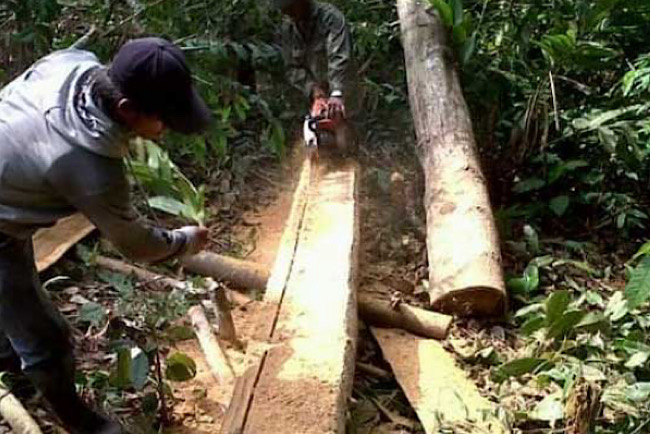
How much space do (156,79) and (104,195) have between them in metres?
0.36

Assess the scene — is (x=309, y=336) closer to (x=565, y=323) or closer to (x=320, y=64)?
(x=565, y=323)

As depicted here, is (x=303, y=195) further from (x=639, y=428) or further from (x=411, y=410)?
(x=639, y=428)

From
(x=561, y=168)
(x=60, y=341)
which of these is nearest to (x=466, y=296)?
(x=561, y=168)

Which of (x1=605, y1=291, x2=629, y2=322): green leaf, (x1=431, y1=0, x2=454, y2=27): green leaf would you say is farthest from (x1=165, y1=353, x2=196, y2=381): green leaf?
(x1=431, y1=0, x2=454, y2=27): green leaf

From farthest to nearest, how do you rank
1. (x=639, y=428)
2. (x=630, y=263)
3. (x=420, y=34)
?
(x=420, y=34) → (x=630, y=263) → (x=639, y=428)

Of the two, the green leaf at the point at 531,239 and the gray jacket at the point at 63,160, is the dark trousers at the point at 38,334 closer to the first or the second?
the gray jacket at the point at 63,160

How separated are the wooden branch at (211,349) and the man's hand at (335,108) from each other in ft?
5.69

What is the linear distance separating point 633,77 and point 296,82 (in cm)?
216

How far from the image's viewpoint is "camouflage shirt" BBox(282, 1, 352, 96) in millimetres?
5184

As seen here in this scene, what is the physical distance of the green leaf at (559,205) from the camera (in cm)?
480

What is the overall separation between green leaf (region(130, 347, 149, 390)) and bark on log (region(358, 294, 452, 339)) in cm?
114

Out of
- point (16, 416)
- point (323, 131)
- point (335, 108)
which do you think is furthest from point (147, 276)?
point (335, 108)

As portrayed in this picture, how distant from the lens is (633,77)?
471cm

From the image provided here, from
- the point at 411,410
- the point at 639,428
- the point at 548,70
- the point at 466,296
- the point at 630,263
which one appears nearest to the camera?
the point at 639,428
